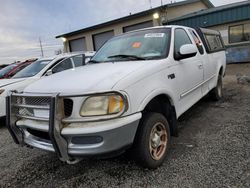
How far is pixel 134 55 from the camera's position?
3521mm

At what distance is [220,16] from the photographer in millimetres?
14898

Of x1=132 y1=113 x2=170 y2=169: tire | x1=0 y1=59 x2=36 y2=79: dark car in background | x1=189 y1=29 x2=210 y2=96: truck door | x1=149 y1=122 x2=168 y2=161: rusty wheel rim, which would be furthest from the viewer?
x1=0 y1=59 x2=36 y2=79: dark car in background

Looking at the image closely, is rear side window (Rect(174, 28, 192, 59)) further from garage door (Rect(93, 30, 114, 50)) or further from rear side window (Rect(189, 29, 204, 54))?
garage door (Rect(93, 30, 114, 50))

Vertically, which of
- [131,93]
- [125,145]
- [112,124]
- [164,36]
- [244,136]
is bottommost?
[244,136]

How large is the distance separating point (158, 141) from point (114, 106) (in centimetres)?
98

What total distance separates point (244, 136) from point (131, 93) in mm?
2340

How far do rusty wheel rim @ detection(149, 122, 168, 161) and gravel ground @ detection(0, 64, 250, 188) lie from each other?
181mm

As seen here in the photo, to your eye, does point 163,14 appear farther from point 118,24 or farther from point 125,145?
point 125,145

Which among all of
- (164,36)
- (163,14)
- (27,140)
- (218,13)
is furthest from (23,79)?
(218,13)

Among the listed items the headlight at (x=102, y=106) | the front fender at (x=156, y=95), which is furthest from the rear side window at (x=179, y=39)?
the headlight at (x=102, y=106)

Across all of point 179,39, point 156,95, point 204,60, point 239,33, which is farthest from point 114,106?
point 239,33

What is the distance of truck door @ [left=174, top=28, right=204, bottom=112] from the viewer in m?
3.60

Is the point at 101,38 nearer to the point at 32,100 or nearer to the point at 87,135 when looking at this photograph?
the point at 32,100

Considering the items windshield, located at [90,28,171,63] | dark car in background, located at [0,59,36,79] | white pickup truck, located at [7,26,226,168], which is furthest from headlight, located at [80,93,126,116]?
dark car in background, located at [0,59,36,79]
